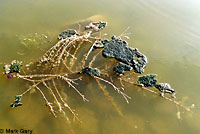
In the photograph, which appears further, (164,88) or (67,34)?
(67,34)

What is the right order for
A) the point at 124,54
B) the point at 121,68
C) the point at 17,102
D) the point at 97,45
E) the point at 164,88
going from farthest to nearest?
the point at 97,45, the point at 124,54, the point at 121,68, the point at 164,88, the point at 17,102

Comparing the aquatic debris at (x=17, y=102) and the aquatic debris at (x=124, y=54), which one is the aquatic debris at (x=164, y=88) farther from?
the aquatic debris at (x=17, y=102)

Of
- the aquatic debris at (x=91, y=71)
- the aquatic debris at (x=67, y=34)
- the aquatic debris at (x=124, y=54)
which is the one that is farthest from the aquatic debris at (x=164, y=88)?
the aquatic debris at (x=67, y=34)

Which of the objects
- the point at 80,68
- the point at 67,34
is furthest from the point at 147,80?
the point at 67,34

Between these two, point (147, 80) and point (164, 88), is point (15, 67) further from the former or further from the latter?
point (164, 88)

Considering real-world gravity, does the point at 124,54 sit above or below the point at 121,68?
above

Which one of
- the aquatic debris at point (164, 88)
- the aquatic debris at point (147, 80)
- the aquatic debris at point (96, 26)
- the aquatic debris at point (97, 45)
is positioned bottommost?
the aquatic debris at point (164, 88)
